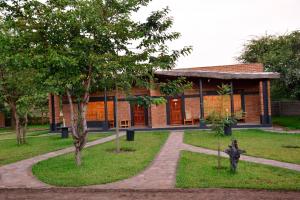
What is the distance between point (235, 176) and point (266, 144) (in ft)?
24.9

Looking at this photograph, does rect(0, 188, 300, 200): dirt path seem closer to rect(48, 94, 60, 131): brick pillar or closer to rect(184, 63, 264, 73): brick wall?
rect(48, 94, 60, 131): brick pillar

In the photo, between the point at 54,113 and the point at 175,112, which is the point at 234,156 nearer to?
the point at 175,112

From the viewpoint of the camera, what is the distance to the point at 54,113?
30812 mm

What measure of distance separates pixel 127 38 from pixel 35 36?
3.50 metres

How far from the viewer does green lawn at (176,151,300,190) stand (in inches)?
383

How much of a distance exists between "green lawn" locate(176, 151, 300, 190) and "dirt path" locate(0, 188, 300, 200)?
1.63 ft

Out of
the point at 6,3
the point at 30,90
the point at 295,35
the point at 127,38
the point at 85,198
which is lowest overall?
the point at 85,198

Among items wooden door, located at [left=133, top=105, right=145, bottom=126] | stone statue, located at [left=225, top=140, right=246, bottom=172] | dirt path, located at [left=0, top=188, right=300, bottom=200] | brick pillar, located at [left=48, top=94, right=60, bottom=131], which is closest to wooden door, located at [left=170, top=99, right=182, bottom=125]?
wooden door, located at [left=133, top=105, right=145, bottom=126]

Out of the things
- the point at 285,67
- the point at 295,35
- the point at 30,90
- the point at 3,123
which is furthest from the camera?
the point at 3,123

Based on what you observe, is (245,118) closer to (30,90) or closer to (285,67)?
(285,67)

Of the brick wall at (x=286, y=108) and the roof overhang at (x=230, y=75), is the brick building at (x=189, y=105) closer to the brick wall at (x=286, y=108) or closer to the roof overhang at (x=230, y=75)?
the roof overhang at (x=230, y=75)

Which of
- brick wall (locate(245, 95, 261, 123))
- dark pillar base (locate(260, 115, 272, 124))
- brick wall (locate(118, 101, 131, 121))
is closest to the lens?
dark pillar base (locate(260, 115, 272, 124))

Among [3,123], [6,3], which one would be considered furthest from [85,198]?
[3,123]

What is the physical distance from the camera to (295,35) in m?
37.2
